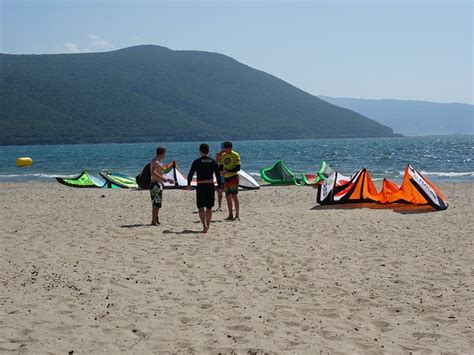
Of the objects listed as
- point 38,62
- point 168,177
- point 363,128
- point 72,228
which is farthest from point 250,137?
point 72,228

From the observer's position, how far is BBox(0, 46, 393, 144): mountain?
138m

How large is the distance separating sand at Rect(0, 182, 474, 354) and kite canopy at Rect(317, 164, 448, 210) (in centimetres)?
142

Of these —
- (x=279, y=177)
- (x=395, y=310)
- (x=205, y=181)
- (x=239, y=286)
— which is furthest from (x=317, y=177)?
(x=395, y=310)

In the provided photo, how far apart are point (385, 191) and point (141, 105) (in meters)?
150

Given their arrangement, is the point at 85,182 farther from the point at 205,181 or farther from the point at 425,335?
the point at 425,335

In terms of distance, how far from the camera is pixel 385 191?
13.5 m

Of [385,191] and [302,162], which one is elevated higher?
[385,191]

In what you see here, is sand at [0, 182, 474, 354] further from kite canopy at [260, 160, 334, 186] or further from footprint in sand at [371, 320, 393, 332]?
kite canopy at [260, 160, 334, 186]

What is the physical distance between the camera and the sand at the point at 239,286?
16.1ft

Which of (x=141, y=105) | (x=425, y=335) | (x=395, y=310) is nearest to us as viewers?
(x=425, y=335)

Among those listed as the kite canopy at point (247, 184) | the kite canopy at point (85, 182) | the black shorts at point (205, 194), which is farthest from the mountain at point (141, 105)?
the black shorts at point (205, 194)

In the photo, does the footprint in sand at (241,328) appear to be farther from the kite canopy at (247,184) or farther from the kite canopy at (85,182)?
the kite canopy at (85,182)

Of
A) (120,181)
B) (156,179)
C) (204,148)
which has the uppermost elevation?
(204,148)

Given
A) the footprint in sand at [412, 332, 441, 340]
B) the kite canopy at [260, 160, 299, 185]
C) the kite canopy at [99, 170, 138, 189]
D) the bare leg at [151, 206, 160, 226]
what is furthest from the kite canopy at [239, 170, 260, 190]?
the footprint in sand at [412, 332, 441, 340]
